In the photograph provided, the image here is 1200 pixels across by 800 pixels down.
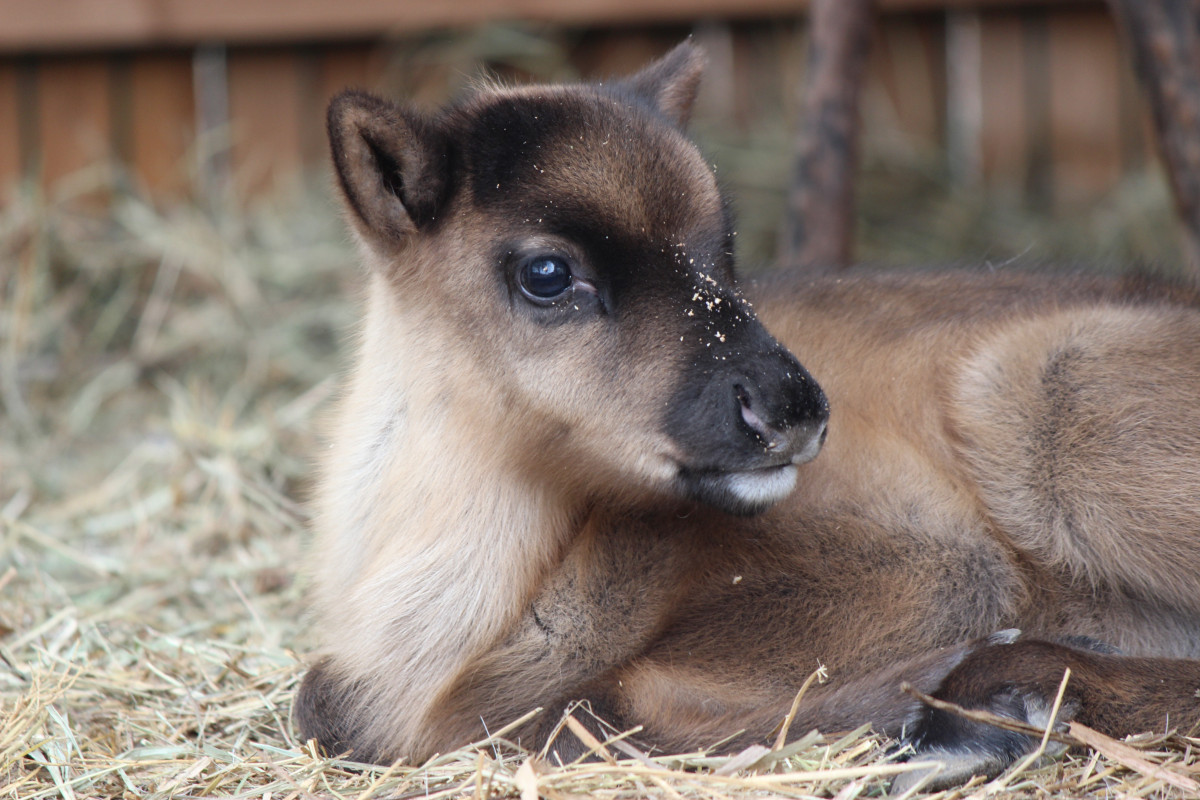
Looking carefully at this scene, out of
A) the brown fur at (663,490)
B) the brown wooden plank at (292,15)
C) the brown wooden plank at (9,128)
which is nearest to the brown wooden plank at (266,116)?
the brown wooden plank at (292,15)

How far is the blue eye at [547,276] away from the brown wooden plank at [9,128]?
19.4 feet

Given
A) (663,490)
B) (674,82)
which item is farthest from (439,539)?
(674,82)

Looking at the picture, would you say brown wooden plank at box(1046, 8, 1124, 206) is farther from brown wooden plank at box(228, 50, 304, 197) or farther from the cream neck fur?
the cream neck fur

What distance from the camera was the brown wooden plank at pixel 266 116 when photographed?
841 cm

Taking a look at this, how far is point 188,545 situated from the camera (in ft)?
17.9

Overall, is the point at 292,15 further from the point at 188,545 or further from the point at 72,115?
the point at 188,545

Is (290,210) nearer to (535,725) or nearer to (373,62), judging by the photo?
(373,62)

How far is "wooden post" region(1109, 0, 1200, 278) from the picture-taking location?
495 cm

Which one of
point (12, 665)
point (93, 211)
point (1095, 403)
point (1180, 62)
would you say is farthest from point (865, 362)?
point (93, 211)

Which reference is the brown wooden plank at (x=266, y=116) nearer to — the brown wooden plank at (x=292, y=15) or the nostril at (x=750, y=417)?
the brown wooden plank at (x=292, y=15)

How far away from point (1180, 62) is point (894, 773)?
10.9ft

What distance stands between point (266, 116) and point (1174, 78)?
5745 mm

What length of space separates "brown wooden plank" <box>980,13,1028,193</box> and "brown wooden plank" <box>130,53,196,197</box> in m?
5.40

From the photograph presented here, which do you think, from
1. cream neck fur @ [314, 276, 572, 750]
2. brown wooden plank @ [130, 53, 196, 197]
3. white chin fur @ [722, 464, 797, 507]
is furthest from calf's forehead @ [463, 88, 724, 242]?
brown wooden plank @ [130, 53, 196, 197]
